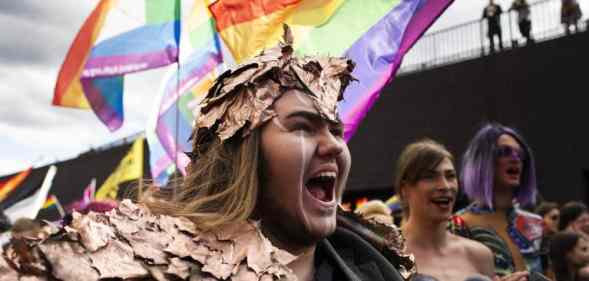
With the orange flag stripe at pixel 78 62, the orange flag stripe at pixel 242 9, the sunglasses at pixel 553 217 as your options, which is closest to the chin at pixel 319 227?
the orange flag stripe at pixel 242 9

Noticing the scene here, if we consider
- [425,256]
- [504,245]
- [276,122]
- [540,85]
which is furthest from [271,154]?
[540,85]

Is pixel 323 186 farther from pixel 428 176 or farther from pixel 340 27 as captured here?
pixel 340 27

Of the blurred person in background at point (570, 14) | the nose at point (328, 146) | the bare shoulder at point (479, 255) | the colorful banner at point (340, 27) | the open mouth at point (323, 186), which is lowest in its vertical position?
the bare shoulder at point (479, 255)

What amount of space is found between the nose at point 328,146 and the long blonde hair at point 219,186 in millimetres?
181

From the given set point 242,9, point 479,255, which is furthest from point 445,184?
point 242,9

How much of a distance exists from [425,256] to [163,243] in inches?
77.7

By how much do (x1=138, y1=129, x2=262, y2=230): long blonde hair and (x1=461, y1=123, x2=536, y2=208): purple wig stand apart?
226 centimetres

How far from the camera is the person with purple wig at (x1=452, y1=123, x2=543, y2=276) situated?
12.3 feet

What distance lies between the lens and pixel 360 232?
2232mm

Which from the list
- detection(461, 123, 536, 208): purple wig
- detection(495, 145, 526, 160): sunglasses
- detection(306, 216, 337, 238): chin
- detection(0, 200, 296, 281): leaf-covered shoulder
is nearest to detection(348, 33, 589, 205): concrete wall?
detection(461, 123, 536, 208): purple wig

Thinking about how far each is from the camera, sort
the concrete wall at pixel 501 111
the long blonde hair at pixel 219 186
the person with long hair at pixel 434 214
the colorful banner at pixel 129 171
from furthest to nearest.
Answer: the concrete wall at pixel 501 111
the colorful banner at pixel 129 171
the person with long hair at pixel 434 214
the long blonde hair at pixel 219 186

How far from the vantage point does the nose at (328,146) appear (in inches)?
74.5

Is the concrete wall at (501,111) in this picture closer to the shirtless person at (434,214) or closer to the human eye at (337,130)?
the shirtless person at (434,214)

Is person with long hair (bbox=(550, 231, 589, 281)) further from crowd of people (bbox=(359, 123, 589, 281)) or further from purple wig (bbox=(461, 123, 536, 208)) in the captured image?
purple wig (bbox=(461, 123, 536, 208))
